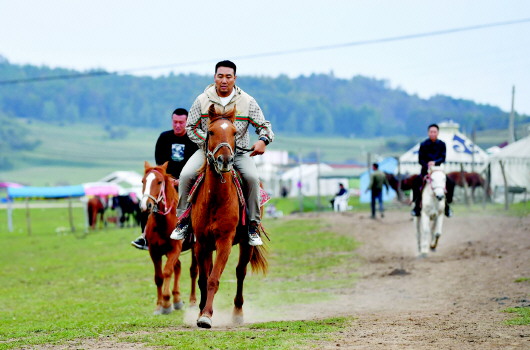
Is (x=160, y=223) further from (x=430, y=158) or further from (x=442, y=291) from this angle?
(x=430, y=158)

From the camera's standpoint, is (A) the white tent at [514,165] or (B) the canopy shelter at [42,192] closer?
(A) the white tent at [514,165]

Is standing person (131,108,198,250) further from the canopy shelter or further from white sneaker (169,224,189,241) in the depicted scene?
the canopy shelter

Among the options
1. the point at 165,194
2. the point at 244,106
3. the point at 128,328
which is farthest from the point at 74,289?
the point at 244,106

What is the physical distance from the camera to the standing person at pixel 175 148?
12688 mm

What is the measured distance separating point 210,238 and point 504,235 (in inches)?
575

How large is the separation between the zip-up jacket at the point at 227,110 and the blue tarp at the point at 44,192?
4233 centimetres

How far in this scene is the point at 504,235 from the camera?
22188mm

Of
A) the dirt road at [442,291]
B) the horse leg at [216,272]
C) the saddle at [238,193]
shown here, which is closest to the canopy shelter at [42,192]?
the dirt road at [442,291]

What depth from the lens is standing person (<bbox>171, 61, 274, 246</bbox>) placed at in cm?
987

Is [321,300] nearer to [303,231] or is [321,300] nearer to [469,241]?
[469,241]

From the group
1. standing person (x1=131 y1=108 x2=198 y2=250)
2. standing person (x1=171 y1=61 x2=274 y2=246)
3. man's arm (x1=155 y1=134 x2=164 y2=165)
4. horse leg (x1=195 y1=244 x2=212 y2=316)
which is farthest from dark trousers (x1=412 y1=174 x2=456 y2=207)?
horse leg (x1=195 y1=244 x2=212 y2=316)

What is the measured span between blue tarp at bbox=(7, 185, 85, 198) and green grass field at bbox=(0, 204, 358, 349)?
1736 centimetres

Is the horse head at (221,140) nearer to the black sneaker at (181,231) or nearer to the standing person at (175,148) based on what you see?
the black sneaker at (181,231)

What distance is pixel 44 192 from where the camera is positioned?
171ft
